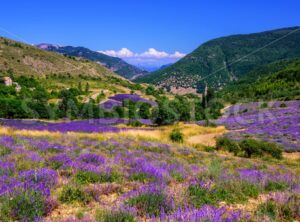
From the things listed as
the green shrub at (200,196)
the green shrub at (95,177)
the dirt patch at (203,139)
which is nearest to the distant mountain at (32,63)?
the dirt patch at (203,139)

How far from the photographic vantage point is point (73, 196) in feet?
17.1

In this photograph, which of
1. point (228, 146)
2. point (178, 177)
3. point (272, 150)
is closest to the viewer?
point (178, 177)

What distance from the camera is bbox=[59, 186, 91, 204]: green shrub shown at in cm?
516

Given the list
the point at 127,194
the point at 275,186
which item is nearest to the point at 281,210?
the point at 275,186

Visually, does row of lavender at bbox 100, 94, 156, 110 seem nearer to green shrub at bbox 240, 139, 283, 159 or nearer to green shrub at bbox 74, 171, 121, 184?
green shrub at bbox 240, 139, 283, 159

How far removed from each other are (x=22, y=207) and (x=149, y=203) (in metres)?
1.75

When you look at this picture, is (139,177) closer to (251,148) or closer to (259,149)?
(251,148)

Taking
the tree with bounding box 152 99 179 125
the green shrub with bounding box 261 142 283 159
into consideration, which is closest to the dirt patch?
the green shrub with bounding box 261 142 283 159

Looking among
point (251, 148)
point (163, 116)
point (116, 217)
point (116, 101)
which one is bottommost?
point (251, 148)

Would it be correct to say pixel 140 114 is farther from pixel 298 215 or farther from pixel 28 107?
pixel 298 215

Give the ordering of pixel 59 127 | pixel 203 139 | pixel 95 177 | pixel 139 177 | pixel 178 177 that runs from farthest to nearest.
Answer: pixel 203 139 → pixel 59 127 → pixel 178 177 → pixel 139 177 → pixel 95 177

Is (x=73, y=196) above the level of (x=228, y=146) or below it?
above

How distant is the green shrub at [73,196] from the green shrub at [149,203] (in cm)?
A: 95

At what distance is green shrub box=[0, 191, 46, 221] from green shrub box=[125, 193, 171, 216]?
1.25 metres
